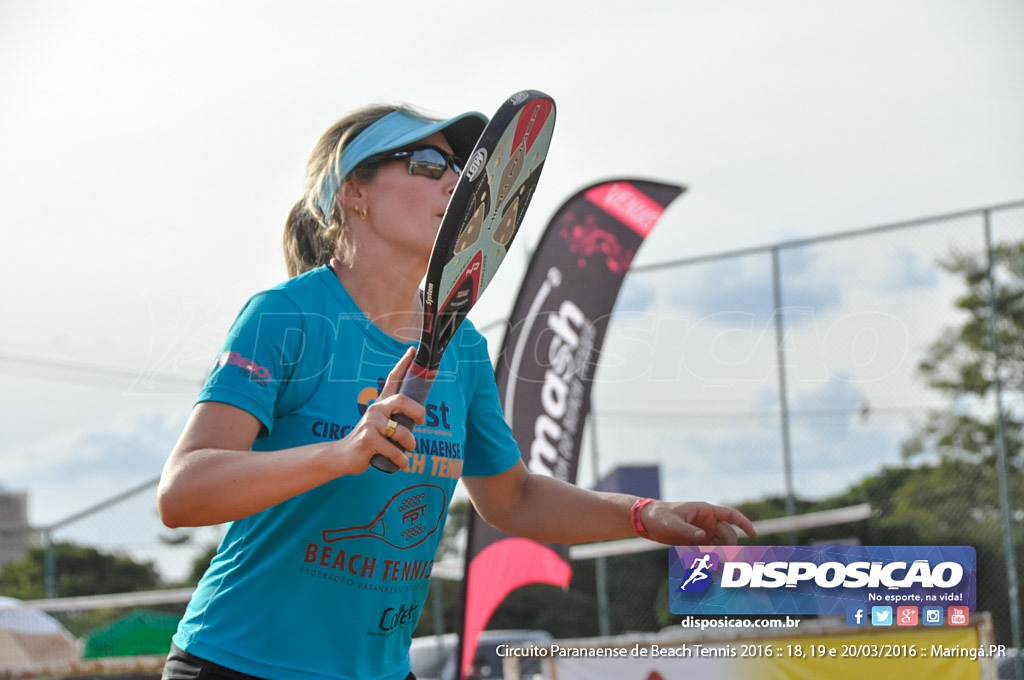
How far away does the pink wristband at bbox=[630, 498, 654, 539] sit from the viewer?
2.47 meters

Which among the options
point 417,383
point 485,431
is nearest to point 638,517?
point 485,431

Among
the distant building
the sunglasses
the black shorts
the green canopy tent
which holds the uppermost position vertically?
the sunglasses

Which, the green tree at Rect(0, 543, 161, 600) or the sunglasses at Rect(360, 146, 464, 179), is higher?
the sunglasses at Rect(360, 146, 464, 179)

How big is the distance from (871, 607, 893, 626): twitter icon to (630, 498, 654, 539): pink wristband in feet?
2.89

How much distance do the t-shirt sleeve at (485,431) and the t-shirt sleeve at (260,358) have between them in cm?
62

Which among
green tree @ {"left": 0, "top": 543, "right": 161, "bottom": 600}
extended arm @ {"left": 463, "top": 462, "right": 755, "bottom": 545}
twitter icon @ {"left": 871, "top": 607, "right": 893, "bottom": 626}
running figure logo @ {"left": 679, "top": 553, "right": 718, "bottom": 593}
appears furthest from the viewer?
green tree @ {"left": 0, "top": 543, "right": 161, "bottom": 600}

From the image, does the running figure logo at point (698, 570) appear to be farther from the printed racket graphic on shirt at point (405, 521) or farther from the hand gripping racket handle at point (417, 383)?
the hand gripping racket handle at point (417, 383)

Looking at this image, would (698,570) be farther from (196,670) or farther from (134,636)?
(134,636)

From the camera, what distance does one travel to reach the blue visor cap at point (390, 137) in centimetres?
243

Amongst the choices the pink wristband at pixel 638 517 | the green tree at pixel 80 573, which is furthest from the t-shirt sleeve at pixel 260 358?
the green tree at pixel 80 573

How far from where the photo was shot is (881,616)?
9.77ft

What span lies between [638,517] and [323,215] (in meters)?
1.07

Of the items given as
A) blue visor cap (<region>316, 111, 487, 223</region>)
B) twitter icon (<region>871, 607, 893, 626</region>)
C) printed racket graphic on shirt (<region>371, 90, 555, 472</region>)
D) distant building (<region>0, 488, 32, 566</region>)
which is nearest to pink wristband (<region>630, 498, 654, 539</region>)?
printed racket graphic on shirt (<region>371, 90, 555, 472</region>)

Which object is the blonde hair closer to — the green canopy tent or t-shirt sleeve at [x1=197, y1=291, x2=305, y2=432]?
t-shirt sleeve at [x1=197, y1=291, x2=305, y2=432]
